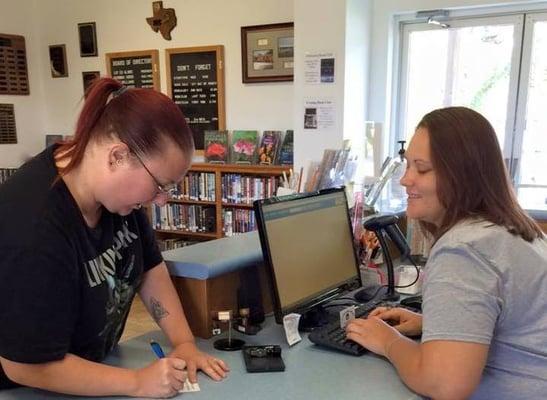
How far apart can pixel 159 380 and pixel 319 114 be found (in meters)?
2.70

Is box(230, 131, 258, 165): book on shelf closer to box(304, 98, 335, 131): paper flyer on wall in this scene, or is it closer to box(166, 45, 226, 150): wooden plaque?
box(166, 45, 226, 150): wooden plaque

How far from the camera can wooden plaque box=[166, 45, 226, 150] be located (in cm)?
423

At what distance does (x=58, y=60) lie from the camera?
4973mm

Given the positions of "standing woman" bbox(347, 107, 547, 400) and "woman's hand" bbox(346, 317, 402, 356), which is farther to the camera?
"woman's hand" bbox(346, 317, 402, 356)

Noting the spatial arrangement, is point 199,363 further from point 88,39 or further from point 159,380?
point 88,39

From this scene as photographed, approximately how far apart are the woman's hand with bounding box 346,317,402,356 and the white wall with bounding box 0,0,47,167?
4391mm

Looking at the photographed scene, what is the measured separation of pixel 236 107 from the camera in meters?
4.23

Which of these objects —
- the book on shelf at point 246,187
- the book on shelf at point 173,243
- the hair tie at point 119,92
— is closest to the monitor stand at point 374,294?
the hair tie at point 119,92

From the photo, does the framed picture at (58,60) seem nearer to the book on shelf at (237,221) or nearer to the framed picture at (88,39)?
the framed picture at (88,39)

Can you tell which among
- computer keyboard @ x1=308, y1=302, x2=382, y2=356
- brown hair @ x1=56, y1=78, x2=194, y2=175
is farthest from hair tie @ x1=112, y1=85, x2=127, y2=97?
computer keyboard @ x1=308, y1=302, x2=382, y2=356

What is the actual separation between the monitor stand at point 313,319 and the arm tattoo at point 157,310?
0.38 metres

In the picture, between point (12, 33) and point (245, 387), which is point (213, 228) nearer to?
point (12, 33)

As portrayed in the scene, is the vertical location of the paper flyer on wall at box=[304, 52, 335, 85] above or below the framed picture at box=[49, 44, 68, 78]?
below

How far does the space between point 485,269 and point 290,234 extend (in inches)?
21.9
